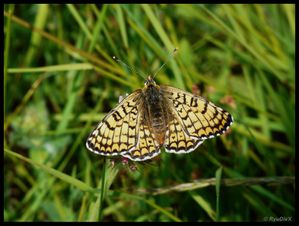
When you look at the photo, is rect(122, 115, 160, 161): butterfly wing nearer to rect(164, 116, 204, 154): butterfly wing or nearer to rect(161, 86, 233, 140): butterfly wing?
rect(164, 116, 204, 154): butterfly wing

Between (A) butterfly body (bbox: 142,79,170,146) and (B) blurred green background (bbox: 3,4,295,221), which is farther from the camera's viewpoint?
(B) blurred green background (bbox: 3,4,295,221)

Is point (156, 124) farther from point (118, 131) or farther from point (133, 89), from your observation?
point (133, 89)

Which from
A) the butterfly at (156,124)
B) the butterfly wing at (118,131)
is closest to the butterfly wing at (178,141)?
the butterfly at (156,124)

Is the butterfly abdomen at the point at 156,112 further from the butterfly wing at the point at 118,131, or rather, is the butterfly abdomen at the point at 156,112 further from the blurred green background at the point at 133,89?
the blurred green background at the point at 133,89

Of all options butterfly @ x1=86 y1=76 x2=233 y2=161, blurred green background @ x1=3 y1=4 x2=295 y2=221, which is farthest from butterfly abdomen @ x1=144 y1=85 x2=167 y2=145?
blurred green background @ x1=3 y1=4 x2=295 y2=221

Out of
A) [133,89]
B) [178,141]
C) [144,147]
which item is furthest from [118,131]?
[133,89]

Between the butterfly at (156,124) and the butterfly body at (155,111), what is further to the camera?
the butterfly body at (155,111)
